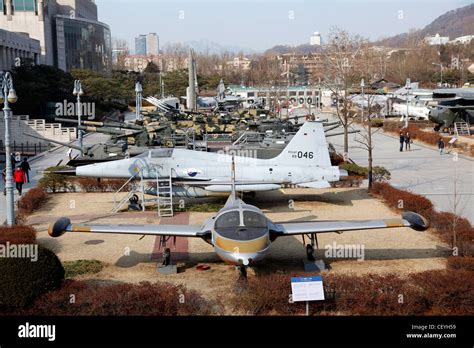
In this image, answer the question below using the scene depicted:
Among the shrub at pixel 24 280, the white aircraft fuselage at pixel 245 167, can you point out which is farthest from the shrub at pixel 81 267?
the white aircraft fuselage at pixel 245 167

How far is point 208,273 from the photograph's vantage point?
16.1 m

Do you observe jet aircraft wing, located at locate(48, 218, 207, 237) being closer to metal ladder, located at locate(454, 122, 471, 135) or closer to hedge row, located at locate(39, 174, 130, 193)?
hedge row, located at locate(39, 174, 130, 193)

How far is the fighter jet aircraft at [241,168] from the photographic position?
963 inches

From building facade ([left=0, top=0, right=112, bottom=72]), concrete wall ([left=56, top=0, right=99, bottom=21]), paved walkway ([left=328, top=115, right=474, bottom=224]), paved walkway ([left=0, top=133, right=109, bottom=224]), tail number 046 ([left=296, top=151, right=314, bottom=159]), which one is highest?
concrete wall ([left=56, top=0, right=99, bottom=21])

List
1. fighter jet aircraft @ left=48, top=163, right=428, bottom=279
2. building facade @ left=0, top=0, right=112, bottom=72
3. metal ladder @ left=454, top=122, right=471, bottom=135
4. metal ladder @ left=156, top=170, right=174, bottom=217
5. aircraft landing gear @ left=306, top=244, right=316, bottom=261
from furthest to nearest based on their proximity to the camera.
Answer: building facade @ left=0, top=0, right=112, bottom=72 < metal ladder @ left=454, top=122, right=471, bottom=135 < metal ladder @ left=156, top=170, right=174, bottom=217 < aircraft landing gear @ left=306, top=244, right=316, bottom=261 < fighter jet aircraft @ left=48, top=163, right=428, bottom=279

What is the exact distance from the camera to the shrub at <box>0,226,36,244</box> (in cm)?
1544

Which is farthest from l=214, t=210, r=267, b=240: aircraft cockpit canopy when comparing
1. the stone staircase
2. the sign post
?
the stone staircase

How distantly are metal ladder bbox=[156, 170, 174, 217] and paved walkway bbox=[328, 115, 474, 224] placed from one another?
39.9ft

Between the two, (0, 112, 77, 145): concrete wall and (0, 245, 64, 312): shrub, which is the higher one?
(0, 112, 77, 145): concrete wall

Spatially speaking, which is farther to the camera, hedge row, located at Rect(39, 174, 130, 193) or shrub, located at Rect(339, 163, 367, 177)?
shrub, located at Rect(339, 163, 367, 177)

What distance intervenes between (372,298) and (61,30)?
101958mm

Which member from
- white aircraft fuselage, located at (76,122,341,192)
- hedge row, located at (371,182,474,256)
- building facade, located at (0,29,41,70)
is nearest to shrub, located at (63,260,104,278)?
white aircraft fuselage, located at (76,122,341,192)

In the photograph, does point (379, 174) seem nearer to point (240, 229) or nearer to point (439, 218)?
point (439, 218)

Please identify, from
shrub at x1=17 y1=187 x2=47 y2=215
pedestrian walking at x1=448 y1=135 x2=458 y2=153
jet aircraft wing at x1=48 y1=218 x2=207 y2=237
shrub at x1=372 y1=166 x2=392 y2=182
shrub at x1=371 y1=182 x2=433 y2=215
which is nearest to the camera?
jet aircraft wing at x1=48 y1=218 x2=207 y2=237
